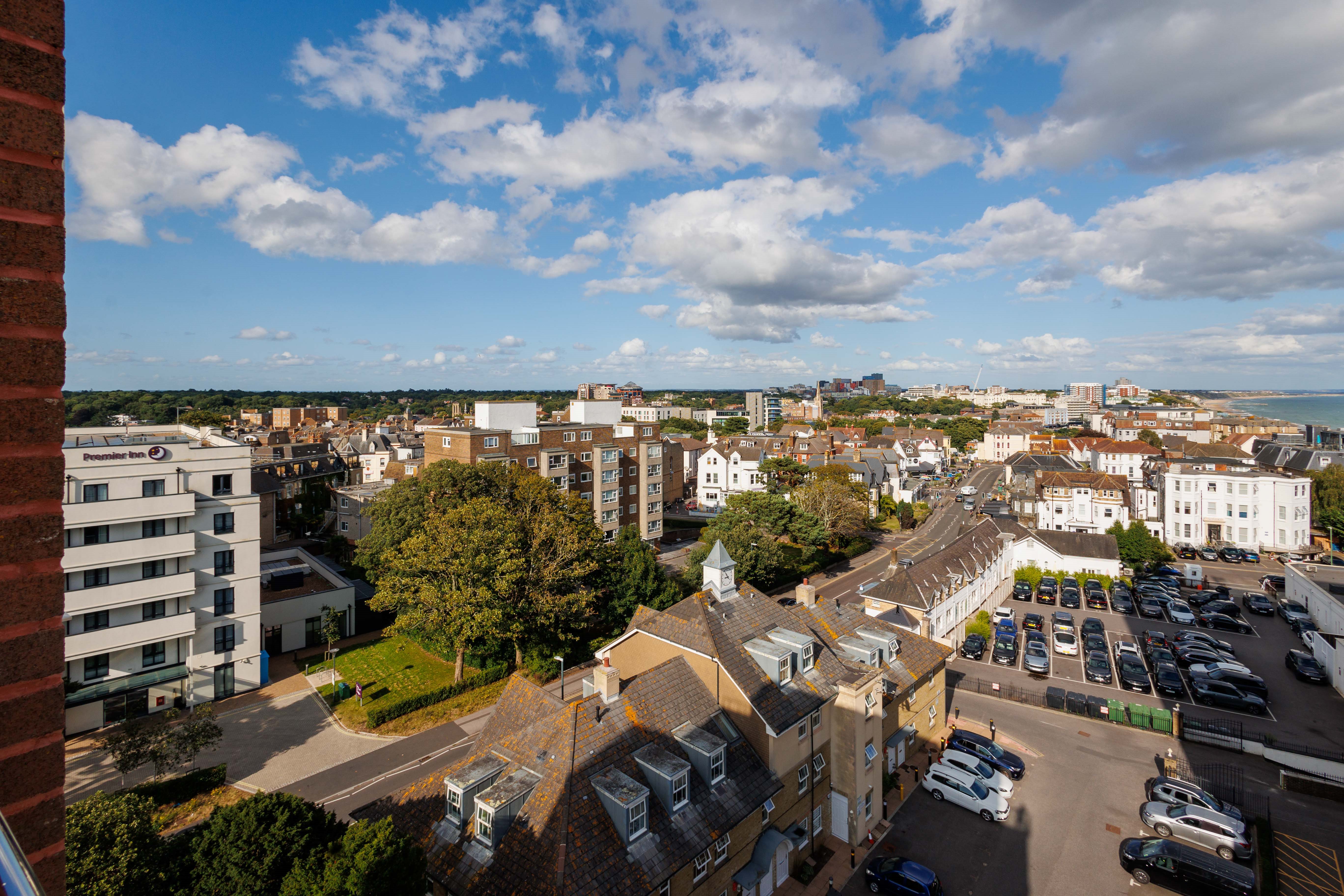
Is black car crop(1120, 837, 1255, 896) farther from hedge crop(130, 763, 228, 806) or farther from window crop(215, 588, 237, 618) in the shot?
window crop(215, 588, 237, 618)

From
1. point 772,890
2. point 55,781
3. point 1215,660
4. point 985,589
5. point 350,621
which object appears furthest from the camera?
point 985,589

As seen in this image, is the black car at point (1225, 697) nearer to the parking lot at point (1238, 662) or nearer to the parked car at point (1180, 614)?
the parking lot at point (1238, 662)

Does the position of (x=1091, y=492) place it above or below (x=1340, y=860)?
above

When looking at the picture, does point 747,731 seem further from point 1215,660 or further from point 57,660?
point 1215,660

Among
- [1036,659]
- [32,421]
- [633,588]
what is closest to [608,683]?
[32,421]

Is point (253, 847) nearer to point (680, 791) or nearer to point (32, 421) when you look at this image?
point (680, 791)

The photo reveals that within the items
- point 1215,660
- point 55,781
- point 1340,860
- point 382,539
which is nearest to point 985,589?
point 1215,660
